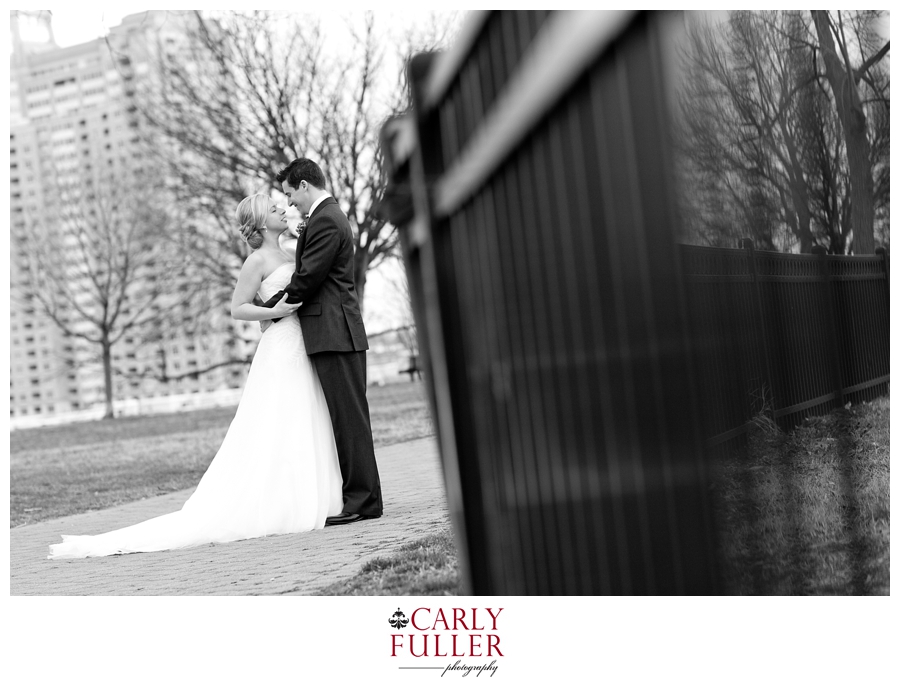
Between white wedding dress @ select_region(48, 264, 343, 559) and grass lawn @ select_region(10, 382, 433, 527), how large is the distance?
1598 mm

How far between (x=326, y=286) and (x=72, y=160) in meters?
11.6

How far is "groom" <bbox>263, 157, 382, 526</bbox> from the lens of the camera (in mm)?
4172

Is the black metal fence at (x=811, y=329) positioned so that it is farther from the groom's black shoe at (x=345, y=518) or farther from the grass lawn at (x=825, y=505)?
the groom's black shoe at (x=345, y=518)

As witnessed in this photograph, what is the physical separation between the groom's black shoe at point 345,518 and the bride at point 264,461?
0.04m

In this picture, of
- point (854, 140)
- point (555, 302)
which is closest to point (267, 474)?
point (555, 302)

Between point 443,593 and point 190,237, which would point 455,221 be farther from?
point 190,237

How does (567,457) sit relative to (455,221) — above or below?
below

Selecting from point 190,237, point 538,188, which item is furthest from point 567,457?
point 190,237

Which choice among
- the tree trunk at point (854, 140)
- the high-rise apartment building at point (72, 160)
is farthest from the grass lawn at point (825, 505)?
the high-rise apartment building at point (72, 160)

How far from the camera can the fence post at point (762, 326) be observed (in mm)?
3170
